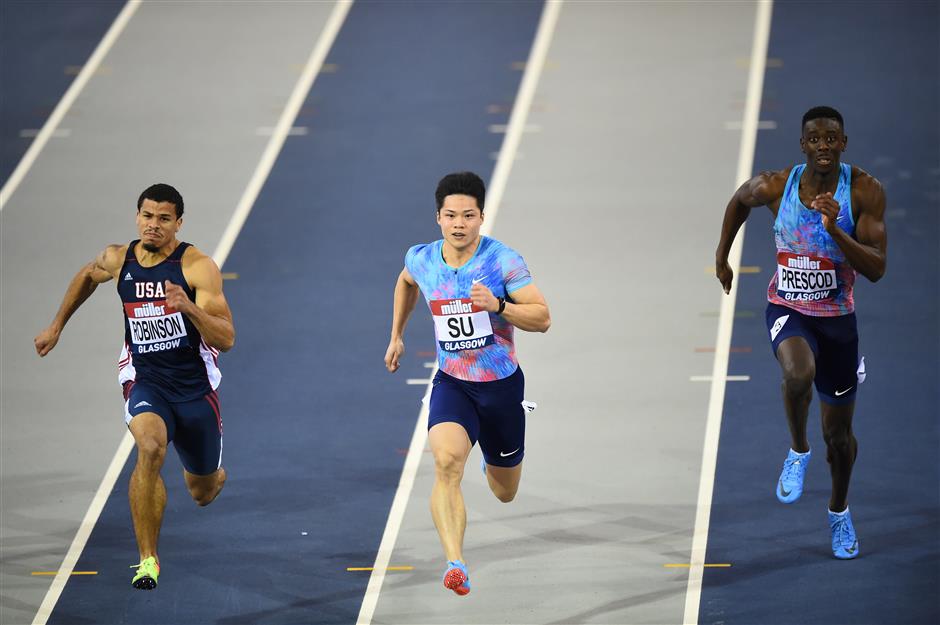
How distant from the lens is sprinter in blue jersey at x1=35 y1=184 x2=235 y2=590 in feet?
28.4

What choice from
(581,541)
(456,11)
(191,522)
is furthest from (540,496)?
(456,11)

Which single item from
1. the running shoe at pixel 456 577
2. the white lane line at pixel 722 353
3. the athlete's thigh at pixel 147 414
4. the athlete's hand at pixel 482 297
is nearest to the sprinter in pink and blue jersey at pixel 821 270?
the white lane line at pixel 722 353

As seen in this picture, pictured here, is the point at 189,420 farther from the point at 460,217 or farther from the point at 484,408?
the point at 460,217

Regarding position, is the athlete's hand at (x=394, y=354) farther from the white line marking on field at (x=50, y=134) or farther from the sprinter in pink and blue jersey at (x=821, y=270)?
the white line marking on field at (x=50, y=134)

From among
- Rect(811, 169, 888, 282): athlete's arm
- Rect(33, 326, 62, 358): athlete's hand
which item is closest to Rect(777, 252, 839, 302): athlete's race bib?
Rect(811, 169, 888, 282): athlete's arm

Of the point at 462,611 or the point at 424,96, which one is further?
the point at 424,96

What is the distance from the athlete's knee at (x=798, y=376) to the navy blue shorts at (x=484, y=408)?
4.68 feet

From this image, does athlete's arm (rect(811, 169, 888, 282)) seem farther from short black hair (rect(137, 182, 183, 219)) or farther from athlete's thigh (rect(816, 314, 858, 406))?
short black hair (rect(137, 182, 183, 219))

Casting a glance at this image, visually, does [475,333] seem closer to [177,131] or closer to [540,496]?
[540,496]

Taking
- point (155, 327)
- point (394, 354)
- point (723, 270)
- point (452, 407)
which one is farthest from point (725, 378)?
point (155, 327)

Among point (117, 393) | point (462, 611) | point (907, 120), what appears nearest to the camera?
point (462, 611)

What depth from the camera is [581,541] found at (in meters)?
10.1

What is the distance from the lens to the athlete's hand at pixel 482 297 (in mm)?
8094

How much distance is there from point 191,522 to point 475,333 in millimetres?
2776
